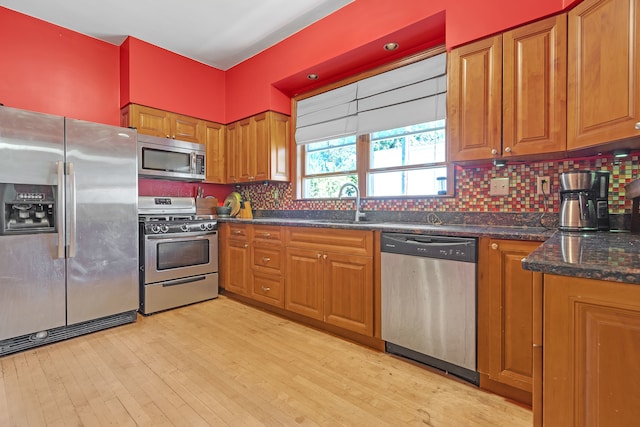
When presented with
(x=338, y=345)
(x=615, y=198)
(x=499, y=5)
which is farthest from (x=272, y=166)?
(x=615, y=198)

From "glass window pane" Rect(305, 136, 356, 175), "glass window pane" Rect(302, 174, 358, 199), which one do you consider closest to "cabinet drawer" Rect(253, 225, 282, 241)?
"glass window pane" Rect(302, 174, 358, 199)

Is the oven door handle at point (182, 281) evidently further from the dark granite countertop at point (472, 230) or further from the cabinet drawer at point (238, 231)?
the dark granite countertop at point (472, 230)

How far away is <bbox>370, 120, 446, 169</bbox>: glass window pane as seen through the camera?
108 inches

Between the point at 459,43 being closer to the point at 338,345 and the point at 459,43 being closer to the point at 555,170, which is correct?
the point at 555,170

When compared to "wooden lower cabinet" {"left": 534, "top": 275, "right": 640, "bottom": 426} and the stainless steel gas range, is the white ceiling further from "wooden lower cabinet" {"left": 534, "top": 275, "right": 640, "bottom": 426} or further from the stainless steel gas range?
"wooden lower cabinet" {"left": 534, "top": 275, "right": 640, "bottom": 426}

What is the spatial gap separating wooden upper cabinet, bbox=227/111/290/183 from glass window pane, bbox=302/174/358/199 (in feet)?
0.91

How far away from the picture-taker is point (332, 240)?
8.34ft

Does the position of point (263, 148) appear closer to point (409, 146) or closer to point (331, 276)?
point (409, 146)

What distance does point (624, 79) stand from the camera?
1.46m

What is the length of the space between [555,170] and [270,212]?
2.91m

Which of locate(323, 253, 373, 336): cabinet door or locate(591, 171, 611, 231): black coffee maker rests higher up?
locate(591, 171, 611, 231): black coffee maker

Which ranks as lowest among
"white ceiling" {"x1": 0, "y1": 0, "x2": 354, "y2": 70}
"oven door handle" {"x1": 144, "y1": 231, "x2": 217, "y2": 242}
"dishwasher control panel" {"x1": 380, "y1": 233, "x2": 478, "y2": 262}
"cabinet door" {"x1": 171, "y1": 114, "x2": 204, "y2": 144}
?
"oven door handle" {"x1": 144, "y1": 231, "x2": 217, "y2": 242}

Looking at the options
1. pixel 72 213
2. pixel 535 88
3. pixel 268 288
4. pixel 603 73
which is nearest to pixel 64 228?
pixel 72 213

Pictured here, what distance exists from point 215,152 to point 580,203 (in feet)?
12.3
